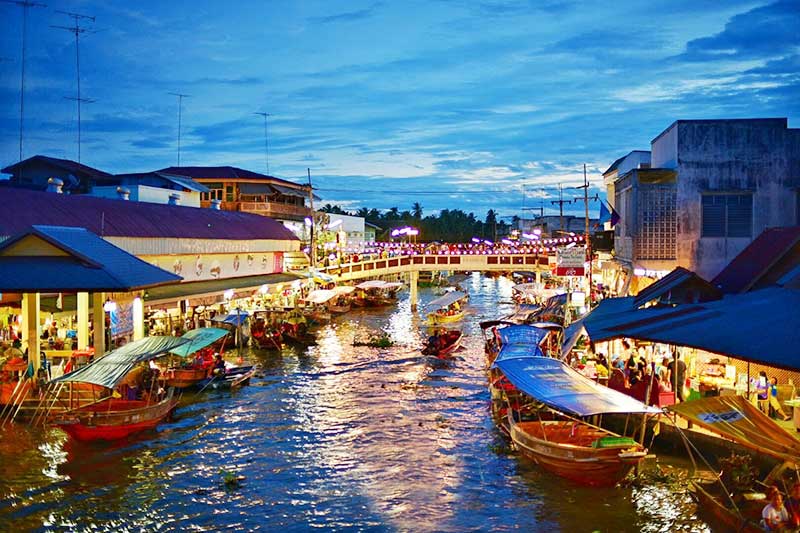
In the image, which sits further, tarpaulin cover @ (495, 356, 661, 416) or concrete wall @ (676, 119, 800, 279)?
concrete wall @ (676, 119, 800, 279)

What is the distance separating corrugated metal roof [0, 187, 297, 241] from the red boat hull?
31.6 ft

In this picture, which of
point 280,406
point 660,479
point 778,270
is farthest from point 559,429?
point 280,406

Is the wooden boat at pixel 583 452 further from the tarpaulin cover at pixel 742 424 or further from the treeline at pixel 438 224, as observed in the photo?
the treeline at pixel 438 224

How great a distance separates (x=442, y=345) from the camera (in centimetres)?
4038

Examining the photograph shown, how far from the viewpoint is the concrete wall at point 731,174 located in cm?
3036

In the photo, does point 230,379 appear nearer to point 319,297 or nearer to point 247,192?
point 319,297

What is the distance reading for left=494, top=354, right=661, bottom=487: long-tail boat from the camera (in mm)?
18328

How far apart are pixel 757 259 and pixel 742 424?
43.1ft

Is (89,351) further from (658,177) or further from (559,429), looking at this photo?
(658,177)

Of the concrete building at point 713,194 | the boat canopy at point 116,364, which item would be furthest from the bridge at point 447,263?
the boat canopy at point 116,364

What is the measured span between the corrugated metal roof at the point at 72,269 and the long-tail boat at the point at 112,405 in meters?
2.39

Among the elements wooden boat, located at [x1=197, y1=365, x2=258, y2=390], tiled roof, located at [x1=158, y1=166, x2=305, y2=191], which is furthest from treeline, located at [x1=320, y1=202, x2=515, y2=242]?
wooden boat, located at [x1=197, y1=365, x2=258, y2=390]

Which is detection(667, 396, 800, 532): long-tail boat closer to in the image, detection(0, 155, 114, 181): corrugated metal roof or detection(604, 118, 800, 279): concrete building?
detection(604, 118, 800, 279): concrete building

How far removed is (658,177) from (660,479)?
16.3m
